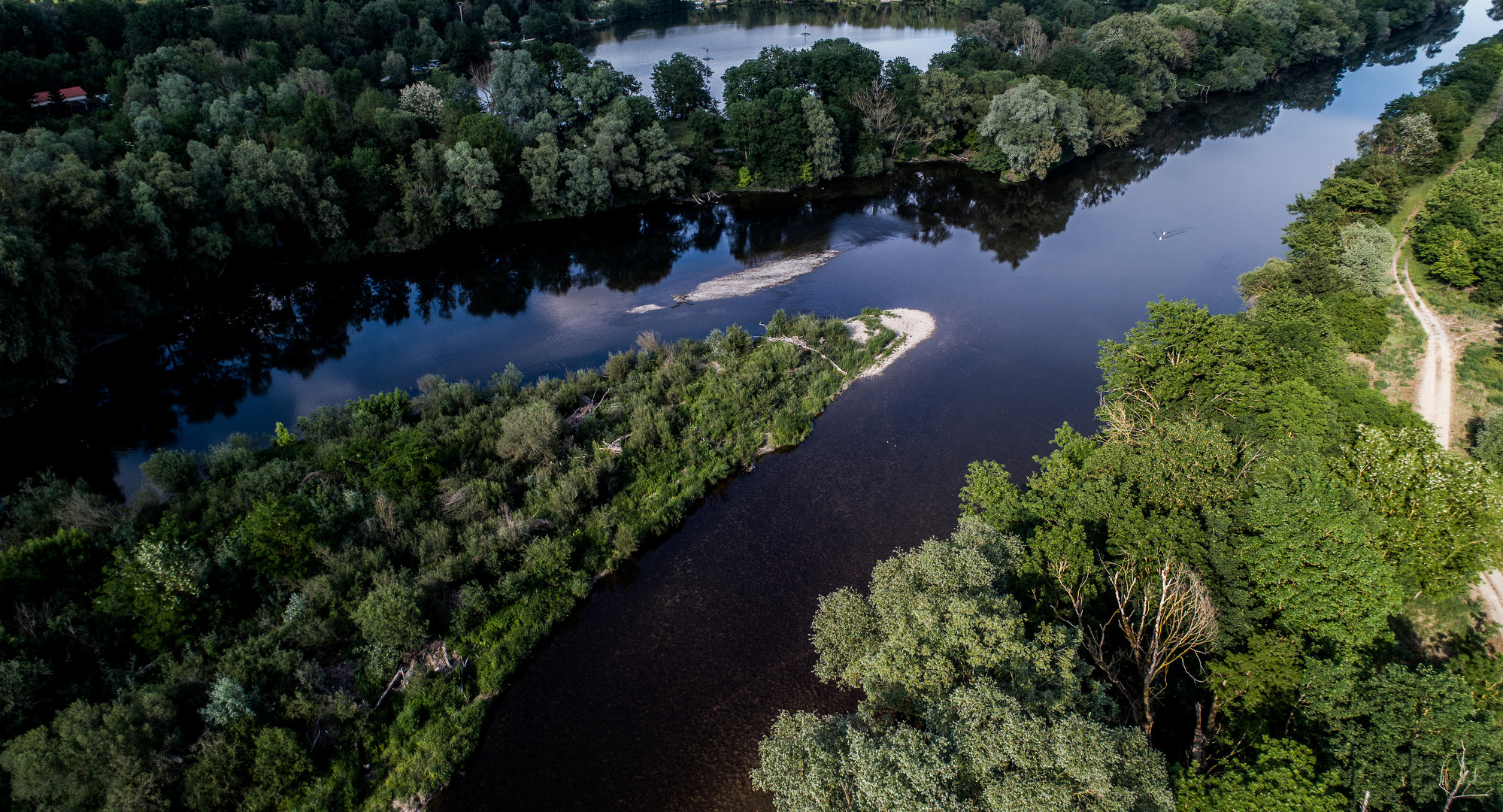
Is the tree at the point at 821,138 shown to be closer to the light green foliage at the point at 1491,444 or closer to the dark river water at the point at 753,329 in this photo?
the dark river water at the point at 753,329

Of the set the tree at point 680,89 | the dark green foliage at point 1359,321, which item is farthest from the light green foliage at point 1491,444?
the tree at point 680,89

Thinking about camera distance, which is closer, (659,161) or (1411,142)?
(1411,142)

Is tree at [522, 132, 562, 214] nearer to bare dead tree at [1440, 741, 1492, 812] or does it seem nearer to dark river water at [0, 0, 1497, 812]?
dark river water at [0, 0, 1497, 812]

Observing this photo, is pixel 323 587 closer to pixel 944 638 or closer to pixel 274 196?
pixel 944 638

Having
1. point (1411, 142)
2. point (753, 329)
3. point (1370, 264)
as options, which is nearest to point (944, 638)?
point (753, 329)

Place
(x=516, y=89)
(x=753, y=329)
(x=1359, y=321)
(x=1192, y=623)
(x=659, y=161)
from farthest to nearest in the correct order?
(x=516, y=89) → (x=659, y=161) → (x=753, y=329) → (x=1359, y=321) → (x=1192, y=623)

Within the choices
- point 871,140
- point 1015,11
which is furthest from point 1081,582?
point 1015,11
